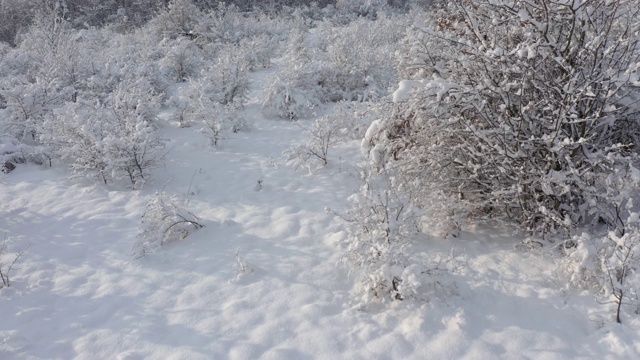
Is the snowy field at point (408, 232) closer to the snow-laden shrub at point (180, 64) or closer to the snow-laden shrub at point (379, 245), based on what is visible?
the snow-laden shrub at point (379, 245)

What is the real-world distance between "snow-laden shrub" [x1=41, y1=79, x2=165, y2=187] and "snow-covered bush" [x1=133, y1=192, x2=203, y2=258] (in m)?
1.49

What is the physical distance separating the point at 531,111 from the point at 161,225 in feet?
13.4

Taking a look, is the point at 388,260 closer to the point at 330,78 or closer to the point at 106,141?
the point at 106,141

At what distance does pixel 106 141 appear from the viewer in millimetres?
6406

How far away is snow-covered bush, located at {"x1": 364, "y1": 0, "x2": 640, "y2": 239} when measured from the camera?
3.70 m

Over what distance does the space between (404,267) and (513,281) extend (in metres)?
1.03

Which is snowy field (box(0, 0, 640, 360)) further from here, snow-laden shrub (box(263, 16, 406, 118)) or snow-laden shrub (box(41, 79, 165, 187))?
snow-laden shrub (box(263, 16, 406, 118))

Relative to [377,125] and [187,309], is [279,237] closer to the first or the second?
[187,309]

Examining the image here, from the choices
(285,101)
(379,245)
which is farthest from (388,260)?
(285,101)

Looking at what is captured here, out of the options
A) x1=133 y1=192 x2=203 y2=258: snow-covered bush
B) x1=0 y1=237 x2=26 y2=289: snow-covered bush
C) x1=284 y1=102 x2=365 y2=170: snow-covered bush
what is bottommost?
x1=0 y1=237 x2=26 y2=289: snow-covered bush

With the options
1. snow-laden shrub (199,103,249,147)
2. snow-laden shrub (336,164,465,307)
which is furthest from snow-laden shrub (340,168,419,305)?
snow-laden shrub (199,103,249,147)

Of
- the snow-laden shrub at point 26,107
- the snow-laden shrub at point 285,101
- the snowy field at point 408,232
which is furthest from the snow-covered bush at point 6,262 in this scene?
the snow-laden shrub at point 285,101

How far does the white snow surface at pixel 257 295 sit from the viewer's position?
136 inches

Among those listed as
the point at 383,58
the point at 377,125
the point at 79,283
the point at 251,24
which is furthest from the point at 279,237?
the point at 251,24
